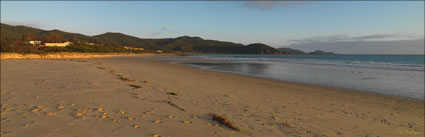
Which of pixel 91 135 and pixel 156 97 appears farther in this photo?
pixel 156 97

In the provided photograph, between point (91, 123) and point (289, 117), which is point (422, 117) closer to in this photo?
point (289, 117)

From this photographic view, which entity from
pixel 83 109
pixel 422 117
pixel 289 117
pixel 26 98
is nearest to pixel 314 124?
pixel 289 117

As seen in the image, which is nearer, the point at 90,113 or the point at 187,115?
the point at 90,113

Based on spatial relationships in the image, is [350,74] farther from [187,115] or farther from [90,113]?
[90,113]

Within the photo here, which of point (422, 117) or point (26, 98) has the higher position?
point (26, 98)

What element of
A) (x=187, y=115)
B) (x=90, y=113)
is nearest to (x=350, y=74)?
(x=187, y=115)

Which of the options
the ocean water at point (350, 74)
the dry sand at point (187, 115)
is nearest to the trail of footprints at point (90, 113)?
the dry sand at point (187, 115)

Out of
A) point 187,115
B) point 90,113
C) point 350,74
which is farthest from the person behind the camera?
point 350,74

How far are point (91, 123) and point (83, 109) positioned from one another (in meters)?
1.49

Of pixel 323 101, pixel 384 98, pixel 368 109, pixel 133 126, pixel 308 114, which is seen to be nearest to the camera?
pixel 133 126

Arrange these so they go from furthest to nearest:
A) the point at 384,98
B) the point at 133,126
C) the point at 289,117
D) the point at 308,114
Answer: the point at 384,98 → the point at 308,114 → the point at 289,117 → the point at 133,126

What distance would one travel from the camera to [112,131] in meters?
4.71

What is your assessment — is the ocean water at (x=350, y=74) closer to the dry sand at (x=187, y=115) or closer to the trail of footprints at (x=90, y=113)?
the dry sand at (x=187, y=115)

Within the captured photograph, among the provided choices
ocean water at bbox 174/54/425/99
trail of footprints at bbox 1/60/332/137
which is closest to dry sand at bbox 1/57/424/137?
trail of footprints at bbox 1/60/332/137
